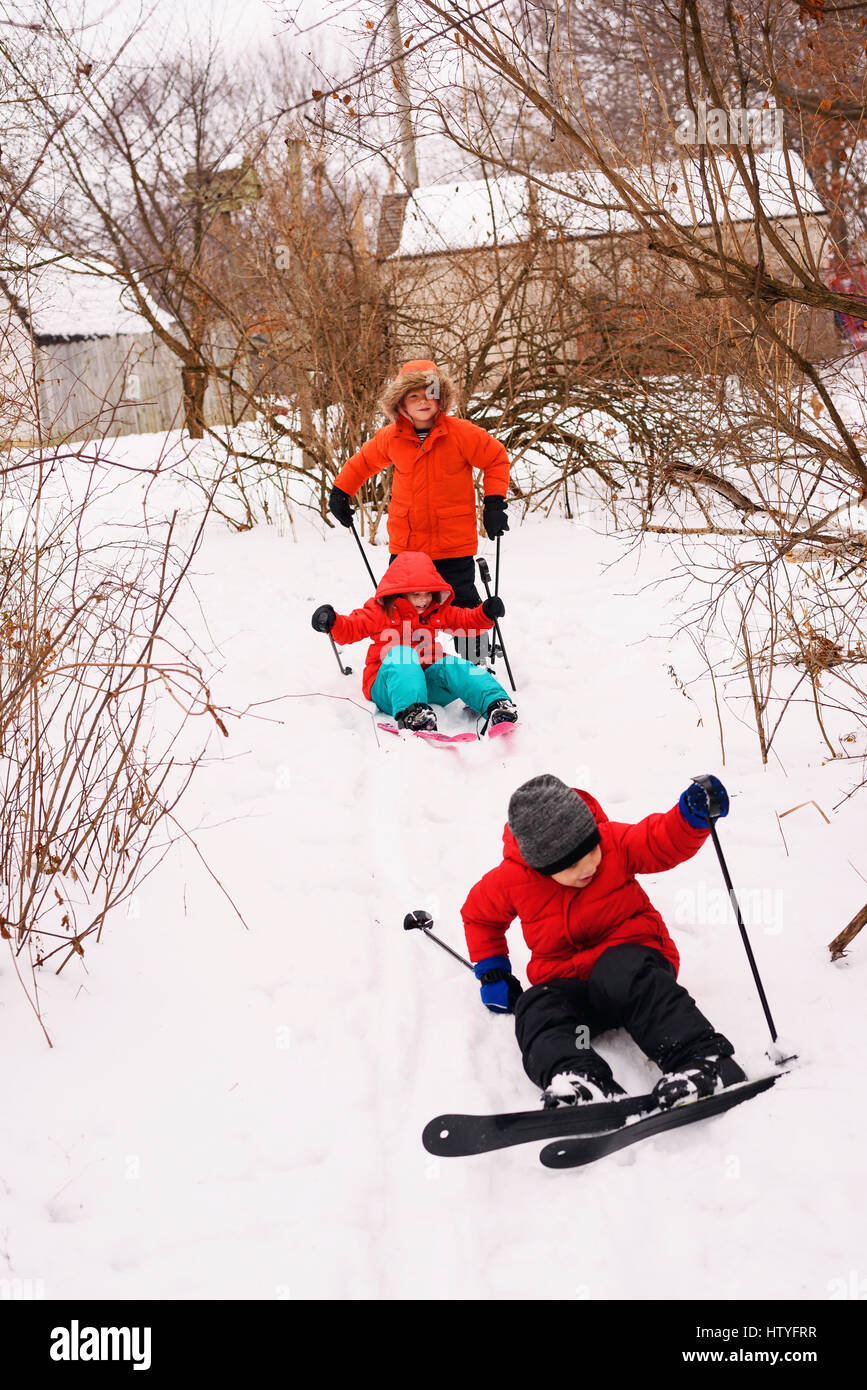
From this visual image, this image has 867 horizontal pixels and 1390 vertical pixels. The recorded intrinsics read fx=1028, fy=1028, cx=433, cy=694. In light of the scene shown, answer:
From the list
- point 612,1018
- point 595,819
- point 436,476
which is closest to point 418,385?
point 436,476

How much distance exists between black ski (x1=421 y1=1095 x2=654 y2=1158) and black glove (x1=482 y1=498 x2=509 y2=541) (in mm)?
3637

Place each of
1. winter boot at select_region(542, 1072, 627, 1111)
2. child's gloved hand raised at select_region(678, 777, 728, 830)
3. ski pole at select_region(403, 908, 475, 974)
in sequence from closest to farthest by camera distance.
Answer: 1. winter boot at select_region(542, 1072, 627, 1111)
2. child's gloved hand raised at select_region(678, 777, 728, 830)
3. ski pole at select_region(403, 908, 475, 974)

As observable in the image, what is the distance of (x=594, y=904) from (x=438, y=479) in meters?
3.39

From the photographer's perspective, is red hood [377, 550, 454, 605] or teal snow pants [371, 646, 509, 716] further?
red hood [377, 550, 454, 605]

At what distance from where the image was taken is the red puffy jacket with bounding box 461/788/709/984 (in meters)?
2.92

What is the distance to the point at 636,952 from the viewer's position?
2822mm

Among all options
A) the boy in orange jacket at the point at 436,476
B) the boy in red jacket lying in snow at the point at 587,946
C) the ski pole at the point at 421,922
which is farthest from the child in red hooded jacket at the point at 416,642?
the boy in red jacket lying in snow at the point at 587,946

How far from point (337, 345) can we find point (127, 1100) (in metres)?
6.76

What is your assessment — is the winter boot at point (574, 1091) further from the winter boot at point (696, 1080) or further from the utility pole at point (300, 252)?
the utility pole at point (300, 252)

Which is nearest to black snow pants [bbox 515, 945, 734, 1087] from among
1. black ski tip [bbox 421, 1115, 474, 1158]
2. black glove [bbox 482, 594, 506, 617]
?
black ski tip [bbox 421, 1115, 474, 1158]

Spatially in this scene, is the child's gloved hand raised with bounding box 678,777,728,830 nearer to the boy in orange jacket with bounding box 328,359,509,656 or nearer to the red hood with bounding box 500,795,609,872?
the red hood with bounding box 500,795,609,872

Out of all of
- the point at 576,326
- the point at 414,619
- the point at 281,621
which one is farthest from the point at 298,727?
the point at 576,326
